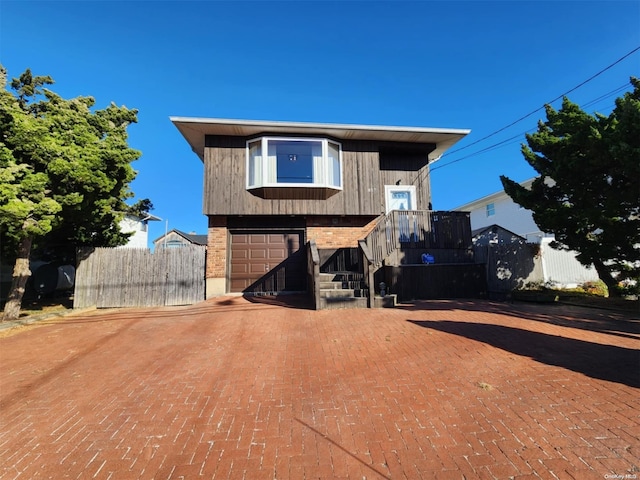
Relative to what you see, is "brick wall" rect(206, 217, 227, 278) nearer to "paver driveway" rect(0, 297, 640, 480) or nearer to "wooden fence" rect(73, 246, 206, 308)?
"wooden fence" rect(73, 246, 206, 308)

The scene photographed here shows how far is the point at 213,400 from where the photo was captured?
10.2 feet

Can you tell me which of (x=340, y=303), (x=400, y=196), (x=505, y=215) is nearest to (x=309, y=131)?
(x=400, y=196)

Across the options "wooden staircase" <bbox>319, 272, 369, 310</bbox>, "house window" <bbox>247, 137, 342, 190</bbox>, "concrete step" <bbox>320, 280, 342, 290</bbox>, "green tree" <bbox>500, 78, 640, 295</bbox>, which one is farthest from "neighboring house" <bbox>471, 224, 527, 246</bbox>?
"concrete step" <bbox>320, 280, 342, 290</bbox>

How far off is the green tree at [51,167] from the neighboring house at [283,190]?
8.41 ft

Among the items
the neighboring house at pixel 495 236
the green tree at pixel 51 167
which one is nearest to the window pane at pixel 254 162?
the green tree at pixel 51 167

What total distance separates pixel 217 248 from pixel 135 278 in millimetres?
2737

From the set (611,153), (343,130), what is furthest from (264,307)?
(611,153)

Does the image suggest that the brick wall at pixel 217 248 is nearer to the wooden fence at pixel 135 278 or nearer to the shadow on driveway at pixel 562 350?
the wooden fence at pixel 135 278

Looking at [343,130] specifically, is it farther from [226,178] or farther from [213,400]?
[213,400]

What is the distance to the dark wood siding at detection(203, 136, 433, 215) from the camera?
1058 cm

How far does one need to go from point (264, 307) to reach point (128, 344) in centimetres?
338

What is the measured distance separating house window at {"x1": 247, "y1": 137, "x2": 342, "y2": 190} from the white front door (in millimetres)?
2269

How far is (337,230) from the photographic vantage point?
37.4 feet

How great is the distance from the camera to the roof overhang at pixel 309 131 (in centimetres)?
1021
